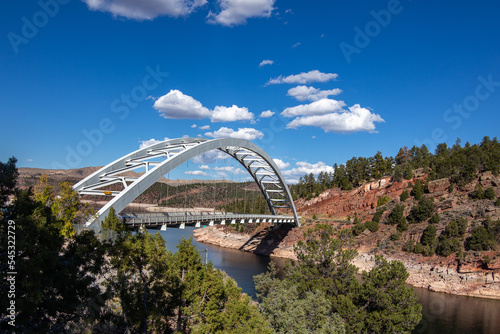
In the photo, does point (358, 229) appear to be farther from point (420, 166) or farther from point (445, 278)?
point (420, 166)

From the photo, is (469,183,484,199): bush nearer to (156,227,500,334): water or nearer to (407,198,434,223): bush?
(407,198,434,223): bush

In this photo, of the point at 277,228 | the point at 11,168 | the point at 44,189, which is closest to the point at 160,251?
the point at 44,189

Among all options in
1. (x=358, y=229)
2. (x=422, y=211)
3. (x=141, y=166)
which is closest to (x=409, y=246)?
(x=422, y=211)

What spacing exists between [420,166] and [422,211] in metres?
22.5

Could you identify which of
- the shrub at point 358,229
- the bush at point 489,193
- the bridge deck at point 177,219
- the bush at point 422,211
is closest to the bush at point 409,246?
the bush at point 422,211

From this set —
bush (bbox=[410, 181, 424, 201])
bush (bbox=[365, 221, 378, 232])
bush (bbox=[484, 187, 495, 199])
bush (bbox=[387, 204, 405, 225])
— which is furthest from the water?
bush (bbox=[410, 181, 424, 201])

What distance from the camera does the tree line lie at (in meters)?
49.2

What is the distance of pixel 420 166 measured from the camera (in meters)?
62.9

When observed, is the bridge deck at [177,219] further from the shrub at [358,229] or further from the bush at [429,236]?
the bush at [429,236]

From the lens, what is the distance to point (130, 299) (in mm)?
9688

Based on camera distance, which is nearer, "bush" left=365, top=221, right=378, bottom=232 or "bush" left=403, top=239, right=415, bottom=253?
"bush" left=403, top=239, right=415, bottom=253

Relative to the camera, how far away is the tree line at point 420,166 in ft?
161

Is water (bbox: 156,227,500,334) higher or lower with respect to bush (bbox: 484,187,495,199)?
lower

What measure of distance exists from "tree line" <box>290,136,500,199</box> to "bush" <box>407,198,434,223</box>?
8300mm
